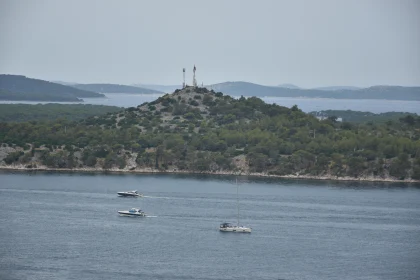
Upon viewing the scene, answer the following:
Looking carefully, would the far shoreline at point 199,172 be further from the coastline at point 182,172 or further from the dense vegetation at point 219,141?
the dense vegetation at point 219,141

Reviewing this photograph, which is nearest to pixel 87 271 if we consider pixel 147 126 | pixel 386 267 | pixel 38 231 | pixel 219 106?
pixel 38 231

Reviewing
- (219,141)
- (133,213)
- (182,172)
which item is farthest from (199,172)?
(133,213)

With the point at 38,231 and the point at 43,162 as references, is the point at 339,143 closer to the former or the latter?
→ the point at 43,162

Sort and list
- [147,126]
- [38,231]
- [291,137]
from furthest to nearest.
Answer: [147,126] < [291,137] < [38,231]

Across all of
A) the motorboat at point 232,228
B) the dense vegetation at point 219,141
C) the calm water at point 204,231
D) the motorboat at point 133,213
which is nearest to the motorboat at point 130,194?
the calm water at point 204,231

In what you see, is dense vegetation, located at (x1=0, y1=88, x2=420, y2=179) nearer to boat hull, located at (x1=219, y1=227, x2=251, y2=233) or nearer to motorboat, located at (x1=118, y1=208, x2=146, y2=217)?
motorboat, located at (x1=118, y1=208, x2=146, y2=217)
